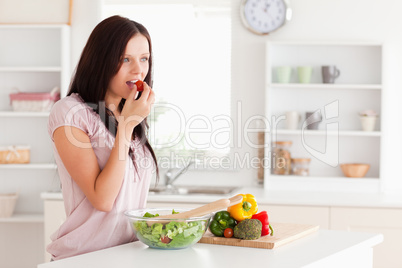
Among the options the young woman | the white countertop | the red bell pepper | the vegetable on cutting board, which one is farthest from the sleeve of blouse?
the white countertop

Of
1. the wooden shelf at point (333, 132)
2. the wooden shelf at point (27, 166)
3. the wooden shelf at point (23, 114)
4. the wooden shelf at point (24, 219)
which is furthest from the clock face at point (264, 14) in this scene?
the wooden shelf at point (24, 219)

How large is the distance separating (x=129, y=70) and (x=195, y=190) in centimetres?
246

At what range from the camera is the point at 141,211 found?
2049 mm

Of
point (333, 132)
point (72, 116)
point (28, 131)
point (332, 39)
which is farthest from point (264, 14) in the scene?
point (72, 116)

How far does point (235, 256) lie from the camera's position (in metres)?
1.96

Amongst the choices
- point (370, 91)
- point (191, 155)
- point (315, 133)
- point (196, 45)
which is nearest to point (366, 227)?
point (315, 133)

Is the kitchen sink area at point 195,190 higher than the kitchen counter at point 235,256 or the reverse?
the reverse

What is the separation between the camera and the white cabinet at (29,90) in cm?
454

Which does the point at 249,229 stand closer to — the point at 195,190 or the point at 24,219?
the point at 195,190

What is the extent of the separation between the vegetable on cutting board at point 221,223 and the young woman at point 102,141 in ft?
0.90

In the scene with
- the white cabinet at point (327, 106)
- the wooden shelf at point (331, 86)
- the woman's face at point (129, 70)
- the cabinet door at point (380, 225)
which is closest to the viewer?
the woman's face at point (129, 70)

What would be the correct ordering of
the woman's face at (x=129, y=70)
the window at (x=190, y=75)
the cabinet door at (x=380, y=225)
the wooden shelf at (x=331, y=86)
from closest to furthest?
the woman's face at (x=129, y=70), the cabinet door at (x=380, y=225), the wooden shelf at (x=331, y=86), the window at (x=190, y=75)

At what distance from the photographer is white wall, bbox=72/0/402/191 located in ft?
14.1

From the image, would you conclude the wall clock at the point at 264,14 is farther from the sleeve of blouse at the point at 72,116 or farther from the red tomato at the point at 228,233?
the sleeve of blouse at the point at 72,116
